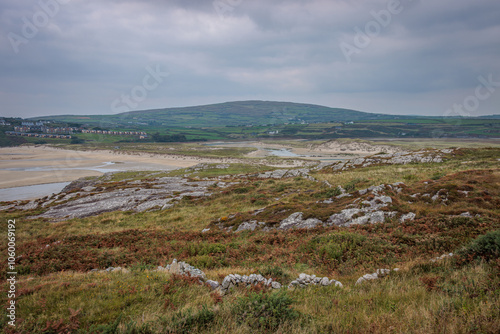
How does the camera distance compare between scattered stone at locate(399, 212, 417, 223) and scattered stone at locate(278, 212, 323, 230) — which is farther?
scattered stone at locate(278, 212, 323, 230)

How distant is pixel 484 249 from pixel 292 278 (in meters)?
7.25

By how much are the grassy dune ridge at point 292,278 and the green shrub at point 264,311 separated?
3 centimetres

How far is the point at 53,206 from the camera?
130ft

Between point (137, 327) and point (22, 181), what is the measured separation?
84.6 m

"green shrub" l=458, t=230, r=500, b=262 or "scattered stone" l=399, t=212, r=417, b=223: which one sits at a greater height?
"green shrub" l=458, t=230, r=500, b=262

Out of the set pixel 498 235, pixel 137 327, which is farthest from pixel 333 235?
pixel 137 327

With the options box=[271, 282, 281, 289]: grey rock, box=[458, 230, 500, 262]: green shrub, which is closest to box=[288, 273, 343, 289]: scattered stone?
box=[271, 282, 281, 289]: grey rock

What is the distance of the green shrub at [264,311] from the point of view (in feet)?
20.1

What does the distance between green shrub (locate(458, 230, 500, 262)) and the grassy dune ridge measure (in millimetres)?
60

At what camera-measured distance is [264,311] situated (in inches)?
259

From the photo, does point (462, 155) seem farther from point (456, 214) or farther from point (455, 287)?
point (455, 287)

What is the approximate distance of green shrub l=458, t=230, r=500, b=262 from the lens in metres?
8.55

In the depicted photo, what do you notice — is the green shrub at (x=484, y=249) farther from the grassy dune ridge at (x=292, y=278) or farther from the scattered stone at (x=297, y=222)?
the scattered stone at (x=297, y=222)

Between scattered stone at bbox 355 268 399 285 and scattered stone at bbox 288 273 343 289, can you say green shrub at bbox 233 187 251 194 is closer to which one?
scattered stone at bbox 288 273 343 289
